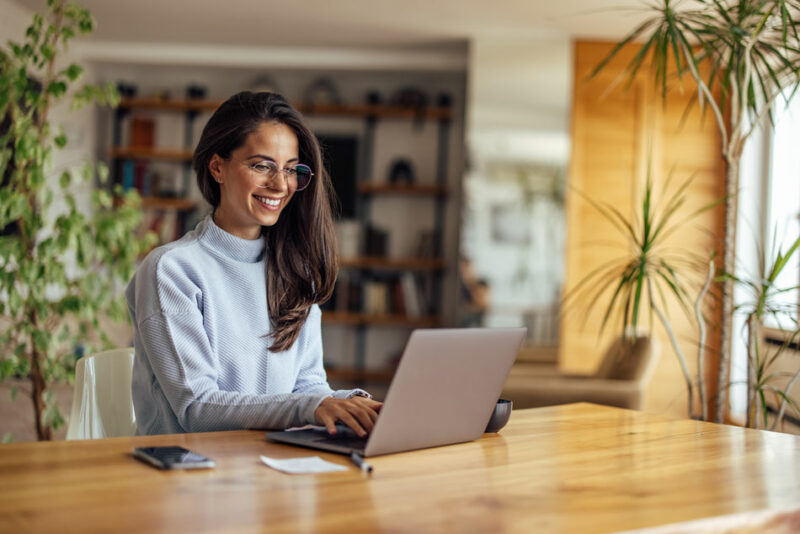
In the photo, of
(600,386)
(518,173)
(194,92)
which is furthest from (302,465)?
(194,92)

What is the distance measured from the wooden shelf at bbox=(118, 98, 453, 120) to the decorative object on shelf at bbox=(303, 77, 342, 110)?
70 mm

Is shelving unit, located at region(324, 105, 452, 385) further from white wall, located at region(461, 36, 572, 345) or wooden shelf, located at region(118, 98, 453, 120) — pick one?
white wall, located at region(461, 36, 572, 345)

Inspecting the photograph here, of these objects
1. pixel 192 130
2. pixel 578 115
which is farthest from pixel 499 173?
pixel 192 130

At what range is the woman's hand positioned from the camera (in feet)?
4.25

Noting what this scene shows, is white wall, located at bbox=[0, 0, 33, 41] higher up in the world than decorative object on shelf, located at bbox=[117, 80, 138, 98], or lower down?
higher up

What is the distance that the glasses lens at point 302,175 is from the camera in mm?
1757

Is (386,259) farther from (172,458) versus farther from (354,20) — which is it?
(172,458)

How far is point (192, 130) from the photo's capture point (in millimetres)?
6539

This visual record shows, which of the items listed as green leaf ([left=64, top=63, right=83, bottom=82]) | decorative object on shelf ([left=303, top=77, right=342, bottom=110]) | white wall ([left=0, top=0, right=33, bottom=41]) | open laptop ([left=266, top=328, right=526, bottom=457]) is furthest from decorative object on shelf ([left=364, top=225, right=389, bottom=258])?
open laptop ([left=266, top=328, right=526, bottom=457])

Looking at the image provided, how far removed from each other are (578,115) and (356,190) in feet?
5.88

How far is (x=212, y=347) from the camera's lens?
1.58m

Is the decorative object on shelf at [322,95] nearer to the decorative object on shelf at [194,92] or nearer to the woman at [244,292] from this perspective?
the decorative object on shelf at [194,92]

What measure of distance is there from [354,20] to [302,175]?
383 cm

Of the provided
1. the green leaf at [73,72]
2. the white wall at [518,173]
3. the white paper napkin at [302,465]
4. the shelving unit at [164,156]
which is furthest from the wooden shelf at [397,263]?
the white paper napkin at [302,465]
